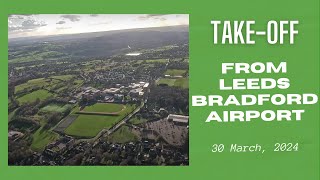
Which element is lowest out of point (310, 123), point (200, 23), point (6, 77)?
point (310, 123)

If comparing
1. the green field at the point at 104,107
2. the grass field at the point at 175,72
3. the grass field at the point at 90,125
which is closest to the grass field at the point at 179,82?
the grass field at the point at 175,72

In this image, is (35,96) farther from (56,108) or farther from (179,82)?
(179,82)

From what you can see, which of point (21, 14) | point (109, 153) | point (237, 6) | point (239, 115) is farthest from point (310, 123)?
point (21, 14)

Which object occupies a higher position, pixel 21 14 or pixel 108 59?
pixel 21 14

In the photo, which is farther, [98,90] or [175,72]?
[98,90]

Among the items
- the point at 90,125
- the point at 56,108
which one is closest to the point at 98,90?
the point at 90,125

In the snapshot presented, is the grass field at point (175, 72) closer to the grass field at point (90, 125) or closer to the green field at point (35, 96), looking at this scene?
the grass field at point (90, 125)

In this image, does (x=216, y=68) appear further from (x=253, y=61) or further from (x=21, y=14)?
(x=21, y=14)
